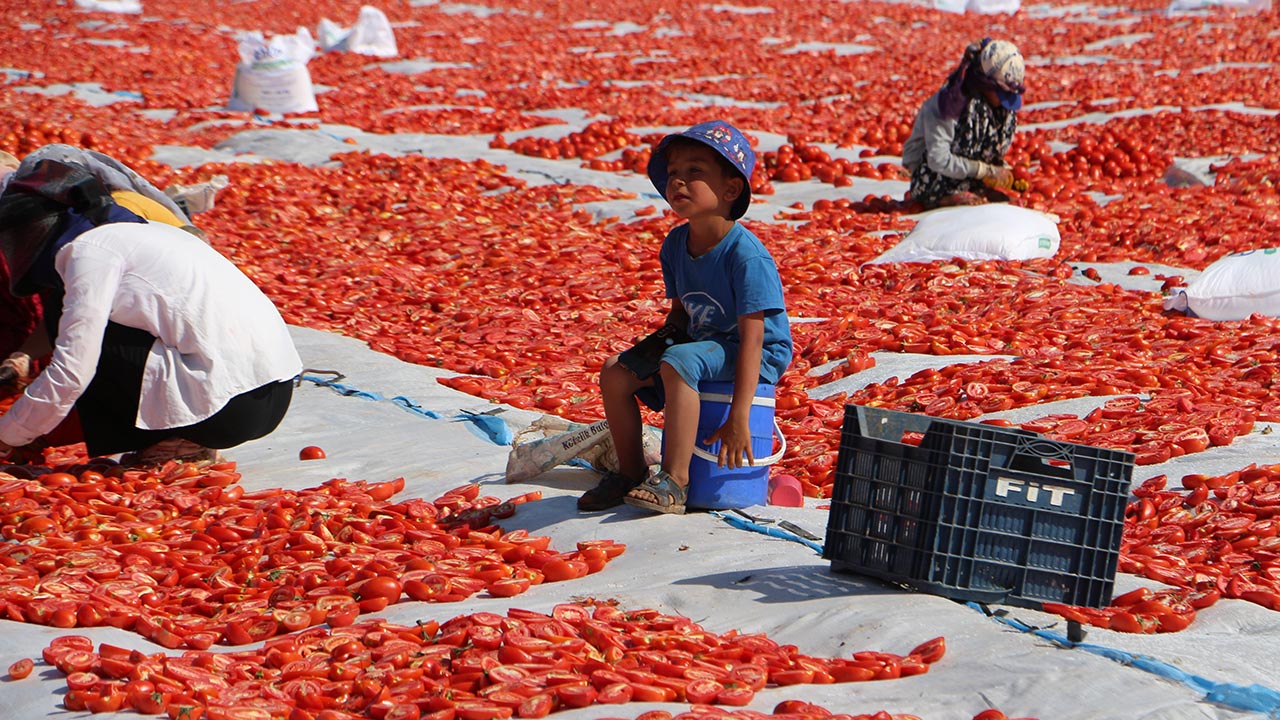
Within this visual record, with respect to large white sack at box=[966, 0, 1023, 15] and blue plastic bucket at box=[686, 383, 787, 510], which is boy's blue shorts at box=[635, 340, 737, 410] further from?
large white sack at box=[966, 0, 1023, 15]

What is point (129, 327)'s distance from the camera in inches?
203

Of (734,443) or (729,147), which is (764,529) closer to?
(734,443)

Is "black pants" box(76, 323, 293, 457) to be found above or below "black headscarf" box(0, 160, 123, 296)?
below

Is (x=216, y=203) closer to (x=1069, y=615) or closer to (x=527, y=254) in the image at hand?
(x=527, y=254)

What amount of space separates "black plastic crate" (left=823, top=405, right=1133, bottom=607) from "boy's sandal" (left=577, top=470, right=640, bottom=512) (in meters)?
1.25

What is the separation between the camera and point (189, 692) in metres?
3.27

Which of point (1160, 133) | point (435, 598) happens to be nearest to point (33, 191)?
point (435, 598)

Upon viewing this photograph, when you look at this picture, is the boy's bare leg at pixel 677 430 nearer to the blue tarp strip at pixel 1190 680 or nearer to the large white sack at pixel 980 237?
the blue tarp strip at pixel 1190 680

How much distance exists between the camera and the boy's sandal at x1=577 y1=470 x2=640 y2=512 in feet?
15.5

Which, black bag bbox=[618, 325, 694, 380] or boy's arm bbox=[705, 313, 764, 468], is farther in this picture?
black bag bbox=[618, 325, 694, 380]

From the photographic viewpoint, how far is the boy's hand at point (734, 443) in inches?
173

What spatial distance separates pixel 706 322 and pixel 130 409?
2464 millimetres

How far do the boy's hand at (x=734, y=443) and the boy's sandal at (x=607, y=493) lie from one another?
0.44 m

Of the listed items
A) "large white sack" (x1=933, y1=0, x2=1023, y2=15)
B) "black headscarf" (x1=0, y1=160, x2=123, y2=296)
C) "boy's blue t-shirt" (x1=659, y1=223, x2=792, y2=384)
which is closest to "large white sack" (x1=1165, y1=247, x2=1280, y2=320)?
"boy's blue t-shirt" (x1=659, y1=223, x2=792, y2=384)
